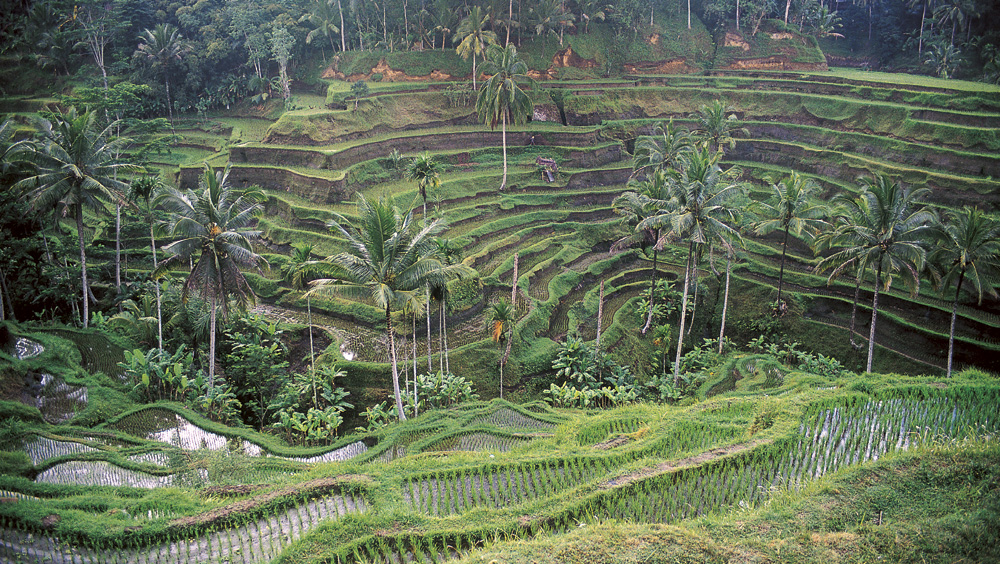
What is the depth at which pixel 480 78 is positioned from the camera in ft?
169

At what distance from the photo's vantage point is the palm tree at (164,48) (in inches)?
1866

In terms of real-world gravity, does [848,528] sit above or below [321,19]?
below

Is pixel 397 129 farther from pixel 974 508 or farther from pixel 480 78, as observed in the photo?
pixel 974 508

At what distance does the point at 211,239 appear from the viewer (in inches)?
794

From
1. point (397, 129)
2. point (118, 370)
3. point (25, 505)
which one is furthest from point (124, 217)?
point (25, 505)

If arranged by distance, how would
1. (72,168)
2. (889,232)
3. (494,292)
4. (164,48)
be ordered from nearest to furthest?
1. (72,168)
2. (889,232)
3. (494,292)
4. (164,48)

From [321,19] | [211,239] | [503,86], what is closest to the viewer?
[211,239]

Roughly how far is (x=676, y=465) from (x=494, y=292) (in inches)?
738

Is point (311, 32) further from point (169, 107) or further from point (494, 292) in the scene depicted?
point (494, 292)

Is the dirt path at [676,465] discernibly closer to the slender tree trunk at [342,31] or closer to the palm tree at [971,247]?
the palm tree at [971,247]

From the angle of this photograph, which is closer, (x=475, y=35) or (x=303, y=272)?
(x=303, y=272)

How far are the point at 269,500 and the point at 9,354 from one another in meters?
16.1

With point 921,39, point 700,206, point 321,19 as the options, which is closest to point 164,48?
point 321,19

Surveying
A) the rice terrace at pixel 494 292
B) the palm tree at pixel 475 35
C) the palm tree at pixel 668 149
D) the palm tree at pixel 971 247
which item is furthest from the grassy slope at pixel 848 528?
the palm tree at pixel 475 35
